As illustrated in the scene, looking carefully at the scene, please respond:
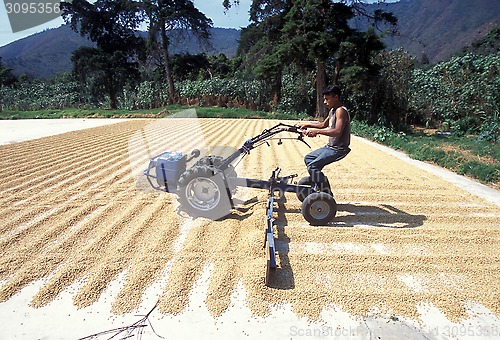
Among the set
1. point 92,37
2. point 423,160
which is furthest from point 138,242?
point 92,37

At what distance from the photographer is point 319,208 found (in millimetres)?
3820

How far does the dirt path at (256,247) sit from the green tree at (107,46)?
2418 cm

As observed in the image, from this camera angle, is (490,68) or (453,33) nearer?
(490,68)

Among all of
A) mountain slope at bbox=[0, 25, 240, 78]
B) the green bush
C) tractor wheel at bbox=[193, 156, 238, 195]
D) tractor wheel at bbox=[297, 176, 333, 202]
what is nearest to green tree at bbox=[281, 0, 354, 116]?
the green bush

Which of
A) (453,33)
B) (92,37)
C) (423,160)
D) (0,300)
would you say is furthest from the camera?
(453,33)

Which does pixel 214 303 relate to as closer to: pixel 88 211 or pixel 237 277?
pixel 237 277

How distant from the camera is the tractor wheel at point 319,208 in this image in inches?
148

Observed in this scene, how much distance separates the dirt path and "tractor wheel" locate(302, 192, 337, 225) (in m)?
0.13

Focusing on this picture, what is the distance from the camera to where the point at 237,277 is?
2838mm

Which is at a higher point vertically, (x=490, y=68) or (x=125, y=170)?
(x=490, y=68)

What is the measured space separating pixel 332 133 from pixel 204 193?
161 cm

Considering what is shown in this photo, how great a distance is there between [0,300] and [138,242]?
3.83ft

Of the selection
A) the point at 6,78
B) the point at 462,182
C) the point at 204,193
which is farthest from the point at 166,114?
the point at 6,78

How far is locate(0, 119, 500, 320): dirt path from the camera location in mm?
2617
